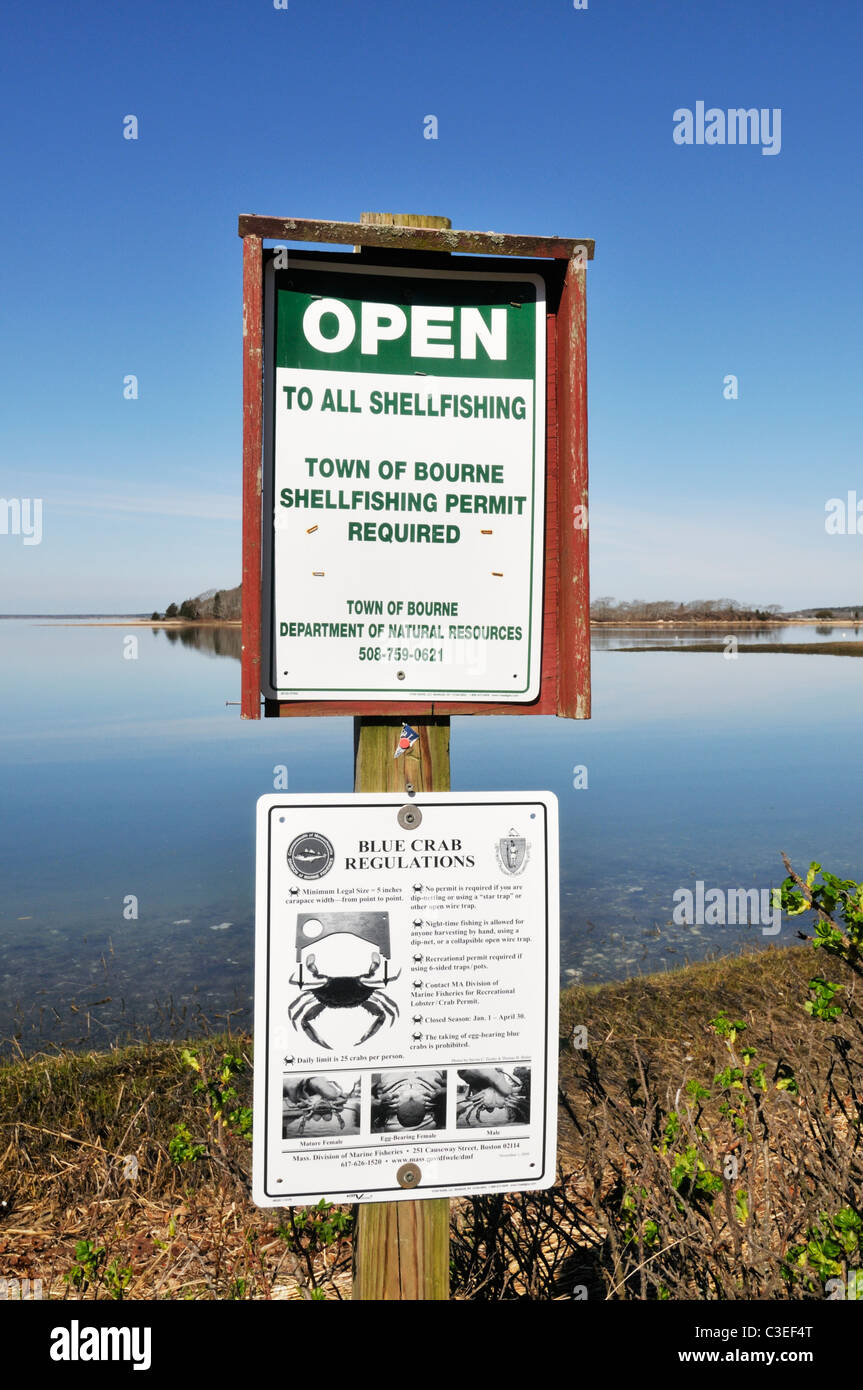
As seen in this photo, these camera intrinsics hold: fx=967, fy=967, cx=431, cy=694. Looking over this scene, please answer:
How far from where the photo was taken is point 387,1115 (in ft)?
7.20

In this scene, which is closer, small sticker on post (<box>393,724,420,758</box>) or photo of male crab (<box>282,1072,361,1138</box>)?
photo of male crab (<box>282,1072,361,1138</box>)

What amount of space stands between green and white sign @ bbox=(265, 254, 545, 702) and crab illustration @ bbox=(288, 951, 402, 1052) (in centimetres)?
64

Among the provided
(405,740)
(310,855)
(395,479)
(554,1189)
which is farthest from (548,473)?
(554,1189)

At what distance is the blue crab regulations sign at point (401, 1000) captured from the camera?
2178mm

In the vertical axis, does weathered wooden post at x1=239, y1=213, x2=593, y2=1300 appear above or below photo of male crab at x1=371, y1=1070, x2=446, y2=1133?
above

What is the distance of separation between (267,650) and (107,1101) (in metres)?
3.86

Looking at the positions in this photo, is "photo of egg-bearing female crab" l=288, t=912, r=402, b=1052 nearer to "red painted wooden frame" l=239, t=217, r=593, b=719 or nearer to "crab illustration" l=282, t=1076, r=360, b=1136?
"crab illustration" l=282, t=1076, r=360, b=1136

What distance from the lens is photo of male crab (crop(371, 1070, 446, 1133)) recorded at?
7.20 feet

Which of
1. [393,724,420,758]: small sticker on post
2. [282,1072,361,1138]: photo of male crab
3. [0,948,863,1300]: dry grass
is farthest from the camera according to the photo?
[0,948,863,1300]: dry grass

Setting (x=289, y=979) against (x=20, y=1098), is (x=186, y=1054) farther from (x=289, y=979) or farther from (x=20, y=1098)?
(x=20, y=1098)

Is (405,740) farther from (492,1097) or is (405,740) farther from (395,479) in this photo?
(492,1097)

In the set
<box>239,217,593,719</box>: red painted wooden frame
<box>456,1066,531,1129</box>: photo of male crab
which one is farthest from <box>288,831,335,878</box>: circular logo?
<box>456,1066,531,1129</box>: photo of male crab

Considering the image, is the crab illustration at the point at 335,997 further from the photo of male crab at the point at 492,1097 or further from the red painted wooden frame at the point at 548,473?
the red painted wooden frame at the point at 548,473
